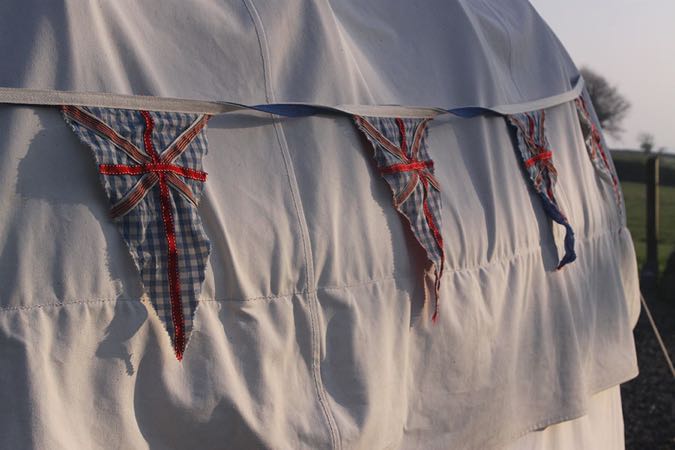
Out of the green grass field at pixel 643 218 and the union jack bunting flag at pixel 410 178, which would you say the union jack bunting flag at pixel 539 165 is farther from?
the green grass field at pixel 643 218

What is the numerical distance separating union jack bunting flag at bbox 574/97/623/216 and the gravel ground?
6.88 feet

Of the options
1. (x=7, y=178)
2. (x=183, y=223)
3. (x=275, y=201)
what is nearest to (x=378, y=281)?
(x=275, y=201)

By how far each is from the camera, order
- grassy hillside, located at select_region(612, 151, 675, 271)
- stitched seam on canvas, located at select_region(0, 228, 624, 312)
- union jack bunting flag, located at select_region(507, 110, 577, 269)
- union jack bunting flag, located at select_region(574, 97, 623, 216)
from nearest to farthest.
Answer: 1. stitched seam on canvas, located at select_region(0, 228, 624, 312)
2. union jack bunting flag, located at select_region(507, 110, 577, 269)
3. union jack bunting flag, located at select_region(574, 97, 623, 216)
4. grassy hillside, located at select_region(612, 151, 675, 271)

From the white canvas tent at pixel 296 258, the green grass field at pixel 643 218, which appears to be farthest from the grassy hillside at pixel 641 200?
the white canvas tent at pixel 296 258

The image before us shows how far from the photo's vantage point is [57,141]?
1.46 meters

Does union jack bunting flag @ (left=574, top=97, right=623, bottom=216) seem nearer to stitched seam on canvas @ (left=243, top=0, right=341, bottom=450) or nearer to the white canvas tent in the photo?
the white canvas tent

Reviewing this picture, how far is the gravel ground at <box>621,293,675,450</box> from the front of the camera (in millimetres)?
4766

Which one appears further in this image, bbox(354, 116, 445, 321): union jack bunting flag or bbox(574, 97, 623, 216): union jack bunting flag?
bbox(574, 97, 623, 216): union jack bunting flag

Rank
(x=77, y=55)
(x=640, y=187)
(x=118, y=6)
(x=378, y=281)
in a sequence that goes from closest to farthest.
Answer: (x=77, y=55) → (x=118, y=6) → (x=378, y=281) → (x=640, y=187)

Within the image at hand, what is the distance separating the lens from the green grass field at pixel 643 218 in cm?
1147

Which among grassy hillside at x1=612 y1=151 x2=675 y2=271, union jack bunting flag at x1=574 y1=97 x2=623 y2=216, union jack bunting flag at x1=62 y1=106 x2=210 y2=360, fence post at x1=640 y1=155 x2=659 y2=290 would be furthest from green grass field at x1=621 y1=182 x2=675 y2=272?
union jack bunting flag at x1=62 y1=106 x2=210 y2=360

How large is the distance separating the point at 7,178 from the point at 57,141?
112mm

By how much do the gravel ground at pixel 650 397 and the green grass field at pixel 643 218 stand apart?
3174 mm

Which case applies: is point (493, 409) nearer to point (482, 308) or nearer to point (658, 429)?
point (482, 308)
